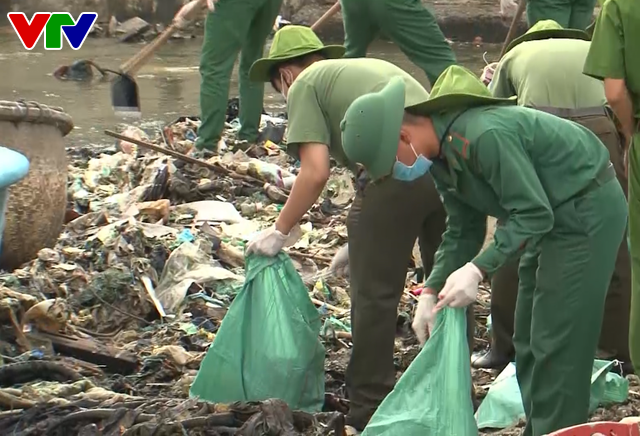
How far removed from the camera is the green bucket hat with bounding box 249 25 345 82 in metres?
4.36


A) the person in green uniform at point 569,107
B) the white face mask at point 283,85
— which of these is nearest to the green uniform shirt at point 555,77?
the person in green uniform at point 569,107

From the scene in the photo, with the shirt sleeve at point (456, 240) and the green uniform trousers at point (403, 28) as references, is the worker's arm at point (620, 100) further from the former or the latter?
the green uniform trousers at point (403, 28)

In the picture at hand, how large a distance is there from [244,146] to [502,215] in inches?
201

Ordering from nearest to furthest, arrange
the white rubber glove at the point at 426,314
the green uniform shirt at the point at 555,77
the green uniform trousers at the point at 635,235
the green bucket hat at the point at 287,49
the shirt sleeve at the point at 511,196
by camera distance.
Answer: the shirt sleeve at the point at 511,196
the green uniform trousers at the point at 635,235
the white rubber glove at the point at 426,314
the green bucket hat at the point at 287,49
the green uniform shirt at the point at 555,77

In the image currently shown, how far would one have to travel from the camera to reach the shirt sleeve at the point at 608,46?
320cm

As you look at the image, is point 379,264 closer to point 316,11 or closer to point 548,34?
point 548,34

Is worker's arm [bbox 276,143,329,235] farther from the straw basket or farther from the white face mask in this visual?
the straw basket

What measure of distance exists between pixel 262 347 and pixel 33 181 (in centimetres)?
156

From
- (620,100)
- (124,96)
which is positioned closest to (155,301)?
(620,100)

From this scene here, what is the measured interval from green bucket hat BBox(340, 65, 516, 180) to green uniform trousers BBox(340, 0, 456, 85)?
3528mm

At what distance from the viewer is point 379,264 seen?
13.3ft

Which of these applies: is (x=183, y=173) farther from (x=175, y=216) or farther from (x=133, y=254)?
(x=133, y=254)

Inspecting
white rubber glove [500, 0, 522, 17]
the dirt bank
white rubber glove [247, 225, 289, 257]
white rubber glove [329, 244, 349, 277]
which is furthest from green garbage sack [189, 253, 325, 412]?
the dirt bank

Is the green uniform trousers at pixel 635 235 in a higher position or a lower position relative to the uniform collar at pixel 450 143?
lower
